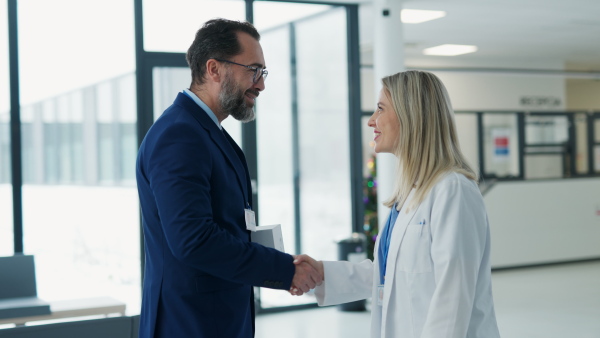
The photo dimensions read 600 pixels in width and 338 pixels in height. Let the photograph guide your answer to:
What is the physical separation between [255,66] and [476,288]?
99cm

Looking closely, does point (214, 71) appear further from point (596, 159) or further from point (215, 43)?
point (596, 159)

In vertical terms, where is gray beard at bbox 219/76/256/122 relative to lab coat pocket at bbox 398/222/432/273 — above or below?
above

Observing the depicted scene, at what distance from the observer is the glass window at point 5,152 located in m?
6.00

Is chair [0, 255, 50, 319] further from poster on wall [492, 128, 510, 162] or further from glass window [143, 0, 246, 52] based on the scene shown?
poster on wall [492, 128, 510, 162]

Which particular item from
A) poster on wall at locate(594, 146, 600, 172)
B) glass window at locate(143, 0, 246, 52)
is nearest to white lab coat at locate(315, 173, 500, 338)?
glass window at locate(143, 0, 246, 52)

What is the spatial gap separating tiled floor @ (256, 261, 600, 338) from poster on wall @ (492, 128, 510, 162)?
2220mm

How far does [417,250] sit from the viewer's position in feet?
6.93

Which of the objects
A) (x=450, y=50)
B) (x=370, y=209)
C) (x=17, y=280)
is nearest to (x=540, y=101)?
(x=450, y=50)

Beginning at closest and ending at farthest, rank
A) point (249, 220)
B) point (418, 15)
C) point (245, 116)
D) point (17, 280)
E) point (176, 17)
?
1. point (249, 220)
2. point (245, 116)
3. point (17, 280)
4. point (176, 17)
5. point (418, 15)

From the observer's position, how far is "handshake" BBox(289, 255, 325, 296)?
2295 millimetres

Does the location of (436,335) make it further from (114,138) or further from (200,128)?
(114,138)

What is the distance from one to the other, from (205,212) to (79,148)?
4.56 m

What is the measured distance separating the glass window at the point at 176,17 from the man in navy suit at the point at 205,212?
4.29 m

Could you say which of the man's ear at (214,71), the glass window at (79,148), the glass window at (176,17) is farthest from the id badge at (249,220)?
the glass window at (176,17)
